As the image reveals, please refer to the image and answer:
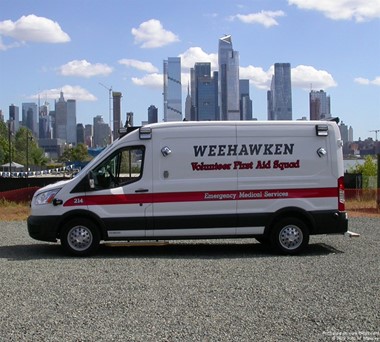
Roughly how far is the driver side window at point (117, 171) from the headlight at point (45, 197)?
0.77 m

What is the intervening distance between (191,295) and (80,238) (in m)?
4.01

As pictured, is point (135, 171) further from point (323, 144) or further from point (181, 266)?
point (323, 144)

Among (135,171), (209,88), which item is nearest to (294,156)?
(135,171)

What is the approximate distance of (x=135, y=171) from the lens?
10930mm

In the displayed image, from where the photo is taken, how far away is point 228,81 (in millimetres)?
32188

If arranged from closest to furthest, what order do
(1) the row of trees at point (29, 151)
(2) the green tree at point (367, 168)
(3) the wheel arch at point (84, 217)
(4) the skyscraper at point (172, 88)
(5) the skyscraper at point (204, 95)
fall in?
(3) the wheel arch at point (84, 217), (5) the skyscraper at point (204, 95), (4) the skyscraper at point (172, 88), (2) the green tree at point (367, 168), (1) the row of trees at point (29, 151)

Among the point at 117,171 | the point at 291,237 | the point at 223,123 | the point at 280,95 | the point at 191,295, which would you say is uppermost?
the point at 280,95

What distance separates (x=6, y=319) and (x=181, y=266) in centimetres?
391

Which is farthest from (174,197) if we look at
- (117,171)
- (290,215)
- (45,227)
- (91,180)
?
(45,227)

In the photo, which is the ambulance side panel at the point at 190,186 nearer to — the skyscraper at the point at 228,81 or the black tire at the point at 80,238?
the black tire at the point at 80,238

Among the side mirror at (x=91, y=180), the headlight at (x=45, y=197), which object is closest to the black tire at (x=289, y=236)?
the side mirror at (x=91, y=180)

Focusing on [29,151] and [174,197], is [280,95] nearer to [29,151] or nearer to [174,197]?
[174,197]

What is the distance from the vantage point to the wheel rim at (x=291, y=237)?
36.6ft

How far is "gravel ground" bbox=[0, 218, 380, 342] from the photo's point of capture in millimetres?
5957
